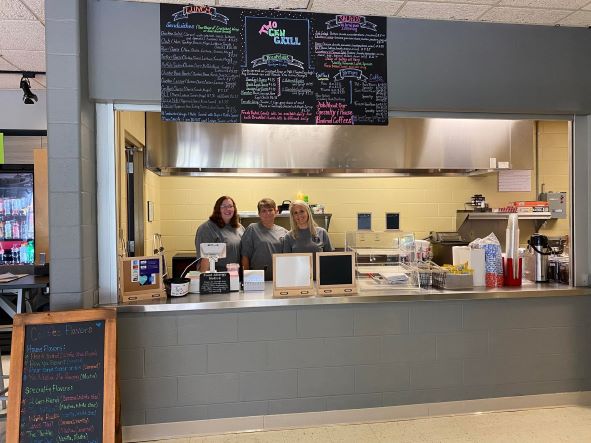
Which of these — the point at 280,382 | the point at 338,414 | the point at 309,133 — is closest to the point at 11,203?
the point at 309,133

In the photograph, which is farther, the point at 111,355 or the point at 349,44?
the point at 349,44

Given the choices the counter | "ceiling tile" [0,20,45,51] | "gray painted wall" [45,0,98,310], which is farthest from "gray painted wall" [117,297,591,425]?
"ceiling tile" [0,20,45,51]

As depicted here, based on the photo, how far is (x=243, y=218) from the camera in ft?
17.9

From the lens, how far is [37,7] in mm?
2836

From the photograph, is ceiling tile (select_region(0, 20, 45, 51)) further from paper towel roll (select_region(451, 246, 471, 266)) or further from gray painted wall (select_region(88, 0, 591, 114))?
paper towel roll (select_region(451, 246, 471, 266))

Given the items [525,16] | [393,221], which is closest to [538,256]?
[525,16]

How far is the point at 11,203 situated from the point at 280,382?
12.7 feet

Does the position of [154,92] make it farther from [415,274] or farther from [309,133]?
[415,274]

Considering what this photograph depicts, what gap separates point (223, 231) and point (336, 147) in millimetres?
1423

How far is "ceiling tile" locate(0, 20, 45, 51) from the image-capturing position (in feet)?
10.2

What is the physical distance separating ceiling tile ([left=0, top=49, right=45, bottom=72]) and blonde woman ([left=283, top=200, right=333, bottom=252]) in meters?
2.62

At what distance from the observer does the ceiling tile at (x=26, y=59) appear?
3694 mm

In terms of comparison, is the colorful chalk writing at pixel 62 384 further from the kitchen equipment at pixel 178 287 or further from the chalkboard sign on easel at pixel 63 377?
the kitchen equipment at pixel 178 287

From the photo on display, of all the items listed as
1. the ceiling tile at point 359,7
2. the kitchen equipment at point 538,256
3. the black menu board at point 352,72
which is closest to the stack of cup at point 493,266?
the kitchen equipment at point 538,256
